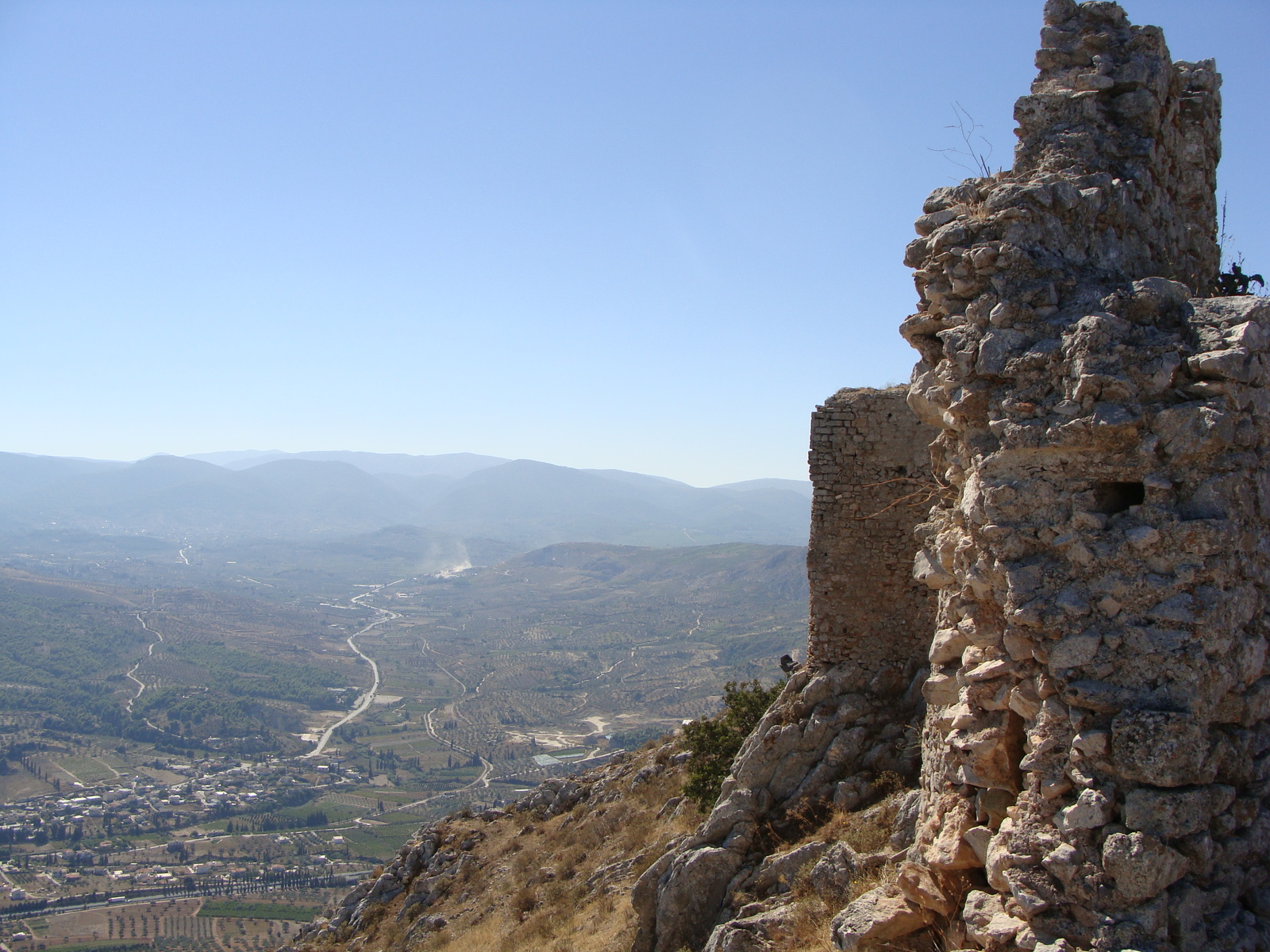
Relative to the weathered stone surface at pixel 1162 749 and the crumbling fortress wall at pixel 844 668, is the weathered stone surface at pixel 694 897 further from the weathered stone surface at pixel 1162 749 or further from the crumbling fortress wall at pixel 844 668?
the weathered stone surface at pixel 1162 749

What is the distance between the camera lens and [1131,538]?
14.4 feet

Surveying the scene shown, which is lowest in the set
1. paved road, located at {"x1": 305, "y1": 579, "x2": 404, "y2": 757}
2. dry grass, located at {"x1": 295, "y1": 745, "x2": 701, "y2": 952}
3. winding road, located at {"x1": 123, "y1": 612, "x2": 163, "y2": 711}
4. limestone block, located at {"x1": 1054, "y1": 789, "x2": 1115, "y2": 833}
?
paved road, located at {"x1": 305, "y1": 579, "x2": 404, "y2": 757}

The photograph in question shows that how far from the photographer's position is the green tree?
12539 millimetres

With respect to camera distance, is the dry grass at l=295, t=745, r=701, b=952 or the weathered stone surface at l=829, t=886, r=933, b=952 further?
the dry grass at l=295, t=745, r=701, b=952

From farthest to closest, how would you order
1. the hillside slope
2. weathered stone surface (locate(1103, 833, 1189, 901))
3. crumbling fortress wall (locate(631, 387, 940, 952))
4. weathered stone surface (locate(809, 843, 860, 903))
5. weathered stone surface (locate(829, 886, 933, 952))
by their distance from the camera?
1. crumbling fortress wall (locate(631, 387, 940, 952))
2. the hillside slope
3. weathered stone surface (locate(809, 843, 860, 903))
4. weathered stone surface (locate(829, 886, 933, 952))
5. weathered stone surface (locate(1103, 833, 1189, 901))

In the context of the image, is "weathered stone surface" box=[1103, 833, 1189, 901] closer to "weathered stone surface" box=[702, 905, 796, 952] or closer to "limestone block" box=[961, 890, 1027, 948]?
"limestone block" box=[961, 890, 1027, 948]

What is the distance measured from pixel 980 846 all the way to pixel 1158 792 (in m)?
1.03

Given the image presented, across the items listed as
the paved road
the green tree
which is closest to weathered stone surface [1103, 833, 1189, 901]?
the green tree

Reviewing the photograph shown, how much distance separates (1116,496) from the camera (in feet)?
15.5

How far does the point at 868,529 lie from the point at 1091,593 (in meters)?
6.05

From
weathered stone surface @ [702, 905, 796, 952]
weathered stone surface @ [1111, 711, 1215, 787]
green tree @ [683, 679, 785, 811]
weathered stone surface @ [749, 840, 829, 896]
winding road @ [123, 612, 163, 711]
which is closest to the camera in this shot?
weathered stone surface @ [1111, 711, 1215, 787]

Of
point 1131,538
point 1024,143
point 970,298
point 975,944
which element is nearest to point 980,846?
point 975,944

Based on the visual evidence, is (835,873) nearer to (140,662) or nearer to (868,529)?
(868,529)

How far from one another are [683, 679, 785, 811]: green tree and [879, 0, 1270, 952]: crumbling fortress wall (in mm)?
7234
